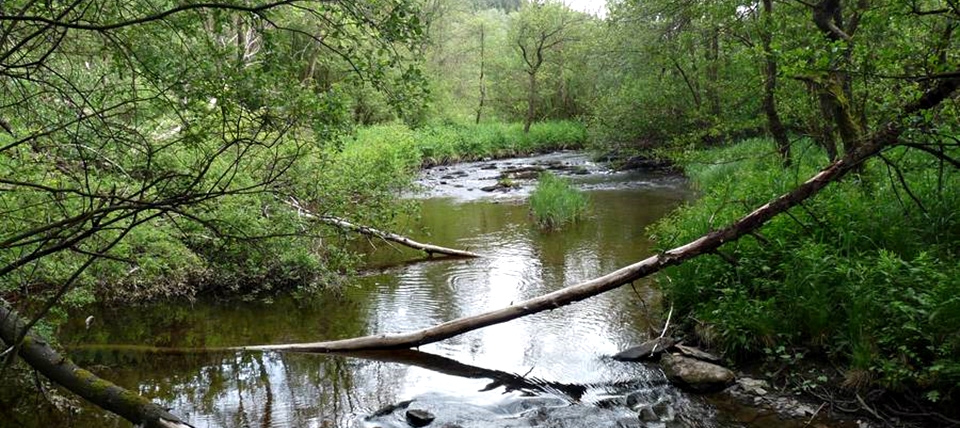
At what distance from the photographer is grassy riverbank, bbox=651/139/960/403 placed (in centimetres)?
490

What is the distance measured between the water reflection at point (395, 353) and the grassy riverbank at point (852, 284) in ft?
3.61

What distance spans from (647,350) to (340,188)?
4720mm

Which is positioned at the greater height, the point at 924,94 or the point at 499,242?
the point at 924,94

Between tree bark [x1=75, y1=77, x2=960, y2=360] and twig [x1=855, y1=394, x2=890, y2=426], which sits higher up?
tree bark [x1=75, y1=77, x2=960, y2=360]

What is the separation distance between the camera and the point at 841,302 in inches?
230

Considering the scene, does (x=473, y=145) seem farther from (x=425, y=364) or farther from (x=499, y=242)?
(x=425, y=364)

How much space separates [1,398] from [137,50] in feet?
12.9

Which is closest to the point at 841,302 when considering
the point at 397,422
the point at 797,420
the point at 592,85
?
the point at 797,420

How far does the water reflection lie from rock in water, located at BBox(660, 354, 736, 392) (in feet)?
0.56

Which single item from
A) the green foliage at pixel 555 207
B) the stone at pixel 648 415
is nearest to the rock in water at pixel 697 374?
the stone at pixel 648 415

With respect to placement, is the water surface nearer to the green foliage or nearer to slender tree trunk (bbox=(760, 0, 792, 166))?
the green foliage

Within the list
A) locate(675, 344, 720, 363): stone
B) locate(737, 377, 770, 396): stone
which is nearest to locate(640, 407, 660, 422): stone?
locate(737, 377, 770, 396): stone

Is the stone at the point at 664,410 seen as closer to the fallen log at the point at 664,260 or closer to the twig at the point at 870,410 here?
the fallen log at the point at 664,260

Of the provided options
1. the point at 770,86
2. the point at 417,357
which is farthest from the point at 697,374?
the point at 770,86
